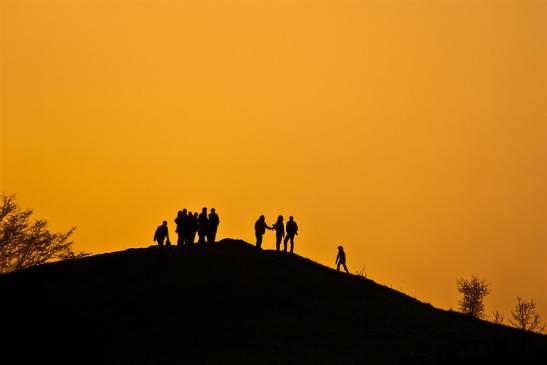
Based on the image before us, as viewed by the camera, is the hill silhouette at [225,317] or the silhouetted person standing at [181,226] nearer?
the hill silhouette at [225,317]

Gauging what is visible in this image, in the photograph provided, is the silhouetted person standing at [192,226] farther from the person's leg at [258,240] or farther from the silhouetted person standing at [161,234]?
the person's leg at [258,240]

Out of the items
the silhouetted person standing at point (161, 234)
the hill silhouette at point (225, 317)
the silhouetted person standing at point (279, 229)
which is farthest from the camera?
the silhouetted person standing at point (279, 229)

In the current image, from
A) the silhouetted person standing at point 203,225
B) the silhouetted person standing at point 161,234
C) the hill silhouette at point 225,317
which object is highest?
the silhouetted person standing at point 203,225

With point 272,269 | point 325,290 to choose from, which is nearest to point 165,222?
point 272,269

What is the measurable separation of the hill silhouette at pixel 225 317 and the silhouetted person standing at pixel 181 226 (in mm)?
1129

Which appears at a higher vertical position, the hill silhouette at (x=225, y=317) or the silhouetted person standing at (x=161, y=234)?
the silhouetted person standing at (x=161, y=234)

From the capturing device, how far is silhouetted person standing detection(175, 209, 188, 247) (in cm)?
5953

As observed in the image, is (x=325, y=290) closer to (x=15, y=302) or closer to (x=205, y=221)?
(x=205, y=221)

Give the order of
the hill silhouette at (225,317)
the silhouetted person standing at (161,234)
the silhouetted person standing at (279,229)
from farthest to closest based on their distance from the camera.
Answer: the silhouetted person standing at (279,229)
the silhouetted person standing at (161,234)
the hill silhouette at (225,317)

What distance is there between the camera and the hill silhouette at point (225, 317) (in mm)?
42688

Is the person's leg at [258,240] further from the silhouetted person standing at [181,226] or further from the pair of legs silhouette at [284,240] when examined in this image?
the silhouetted person standing at [181,226]

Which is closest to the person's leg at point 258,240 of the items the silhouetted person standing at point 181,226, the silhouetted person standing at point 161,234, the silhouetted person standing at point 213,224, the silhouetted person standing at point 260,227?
the silhouetted person standing at point 260,227

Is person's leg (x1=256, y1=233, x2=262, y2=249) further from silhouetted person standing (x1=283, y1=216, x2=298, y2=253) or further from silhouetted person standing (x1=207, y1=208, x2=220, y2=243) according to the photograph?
silhouetted person standing (x1=207, y1=208, x2=220, y2=243)

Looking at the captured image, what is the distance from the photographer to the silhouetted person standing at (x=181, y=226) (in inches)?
2344
